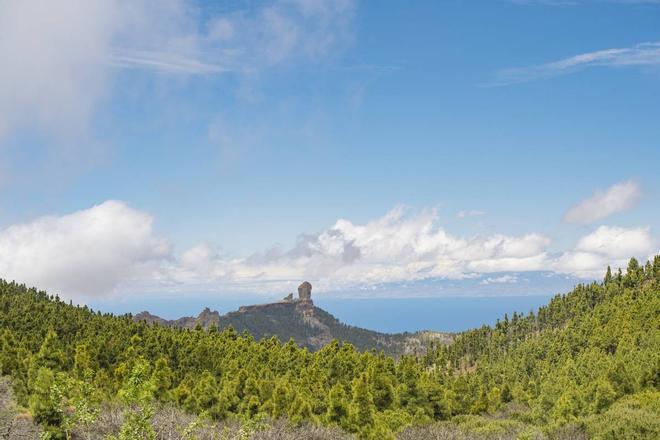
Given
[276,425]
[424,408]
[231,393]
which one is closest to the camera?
[276,425]

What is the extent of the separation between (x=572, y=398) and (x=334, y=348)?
142 feet

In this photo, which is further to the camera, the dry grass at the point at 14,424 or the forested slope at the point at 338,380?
the forested slope at the point at 338,380

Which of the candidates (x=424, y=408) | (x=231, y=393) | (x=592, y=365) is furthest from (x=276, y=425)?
(x=592, y=365)

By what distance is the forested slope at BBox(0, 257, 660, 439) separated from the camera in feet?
116

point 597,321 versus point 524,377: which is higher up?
point 597,321

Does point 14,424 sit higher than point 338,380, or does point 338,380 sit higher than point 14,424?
point 14,424

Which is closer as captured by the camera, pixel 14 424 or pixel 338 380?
pixel 14 424

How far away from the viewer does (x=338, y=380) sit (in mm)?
70688

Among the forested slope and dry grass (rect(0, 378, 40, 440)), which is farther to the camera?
the forested slope

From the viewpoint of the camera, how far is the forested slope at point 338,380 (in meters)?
35.3

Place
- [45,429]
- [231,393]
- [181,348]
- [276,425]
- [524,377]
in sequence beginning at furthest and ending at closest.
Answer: [524,377], [181,348], [231,393], [276,425], [45,429]

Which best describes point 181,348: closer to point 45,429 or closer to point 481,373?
point 45,429

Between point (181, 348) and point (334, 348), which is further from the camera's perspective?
point (334, 348)

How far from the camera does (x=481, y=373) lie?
388 feet
